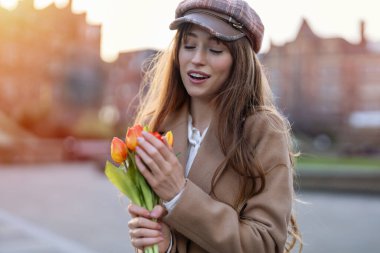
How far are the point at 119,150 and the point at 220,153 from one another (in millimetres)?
295

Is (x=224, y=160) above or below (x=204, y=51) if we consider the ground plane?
below

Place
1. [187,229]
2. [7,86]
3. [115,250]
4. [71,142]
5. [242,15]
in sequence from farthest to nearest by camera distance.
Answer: [7,86], [71,142], [115,250], [242,15], [187,229]

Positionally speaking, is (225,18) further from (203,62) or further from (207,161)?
(207,161)

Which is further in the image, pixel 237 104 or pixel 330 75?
pixel 330 75

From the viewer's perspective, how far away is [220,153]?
150cm

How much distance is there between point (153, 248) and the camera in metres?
1.35

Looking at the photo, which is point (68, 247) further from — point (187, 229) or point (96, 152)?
point (96, 152)

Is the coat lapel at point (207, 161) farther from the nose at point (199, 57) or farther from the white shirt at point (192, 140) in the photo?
the nose at point (199, 57)

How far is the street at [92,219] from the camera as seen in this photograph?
6539mm

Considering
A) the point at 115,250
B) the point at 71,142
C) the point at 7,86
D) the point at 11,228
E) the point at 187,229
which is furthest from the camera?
the point at 7,86

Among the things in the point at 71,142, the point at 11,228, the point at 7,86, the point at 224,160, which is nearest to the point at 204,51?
the point at 224,160

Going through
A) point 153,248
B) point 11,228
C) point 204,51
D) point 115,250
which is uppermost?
point 204,51

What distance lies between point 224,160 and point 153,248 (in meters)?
0.29

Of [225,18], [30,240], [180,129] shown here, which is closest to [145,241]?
[180,129]
